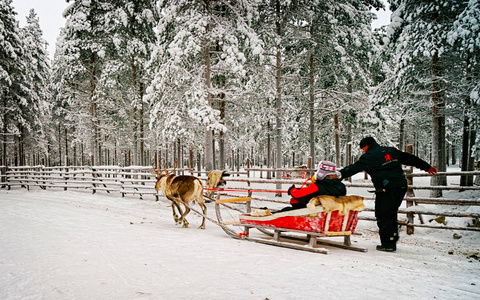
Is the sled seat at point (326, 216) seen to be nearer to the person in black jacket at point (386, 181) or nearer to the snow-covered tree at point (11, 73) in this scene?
the person in black jacket at point (386, 181)

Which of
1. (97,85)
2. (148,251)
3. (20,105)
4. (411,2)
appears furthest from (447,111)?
(20,105)

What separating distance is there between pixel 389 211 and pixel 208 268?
3.42 m

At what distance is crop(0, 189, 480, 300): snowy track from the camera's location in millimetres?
3137

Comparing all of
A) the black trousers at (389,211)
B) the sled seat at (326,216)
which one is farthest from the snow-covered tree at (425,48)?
the sled seat at (326,216)

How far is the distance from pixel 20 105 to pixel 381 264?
2700 cm

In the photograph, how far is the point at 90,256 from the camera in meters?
4.38

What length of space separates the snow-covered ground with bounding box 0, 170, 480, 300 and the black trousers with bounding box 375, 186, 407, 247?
31 cm

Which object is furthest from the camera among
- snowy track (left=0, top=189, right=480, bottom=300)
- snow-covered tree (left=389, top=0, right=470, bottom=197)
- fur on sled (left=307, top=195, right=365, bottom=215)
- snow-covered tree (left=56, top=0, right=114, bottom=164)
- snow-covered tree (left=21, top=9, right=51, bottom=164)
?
snow-covered tree (left=21, top=9, right=51, bottom=164)

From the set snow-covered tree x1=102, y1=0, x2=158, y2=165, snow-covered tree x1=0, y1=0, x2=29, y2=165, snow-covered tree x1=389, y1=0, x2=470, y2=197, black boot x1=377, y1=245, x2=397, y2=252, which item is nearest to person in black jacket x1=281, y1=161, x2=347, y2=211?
black boot x1=377, y1=245, x2=397, y2=252

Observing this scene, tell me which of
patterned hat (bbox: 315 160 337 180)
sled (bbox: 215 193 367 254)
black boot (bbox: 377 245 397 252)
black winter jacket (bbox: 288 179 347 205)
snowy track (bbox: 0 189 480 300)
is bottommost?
black boot (bbox: 377 245 397 252)

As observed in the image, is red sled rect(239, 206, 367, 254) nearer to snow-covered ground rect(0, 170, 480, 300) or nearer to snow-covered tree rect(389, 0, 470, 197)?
snow-covered ground rect(0, 170, 480, 300)

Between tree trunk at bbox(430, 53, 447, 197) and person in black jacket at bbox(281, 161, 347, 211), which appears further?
tree trunk at bbox(430, 53, 447, 197)

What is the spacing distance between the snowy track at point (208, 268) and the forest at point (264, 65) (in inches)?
265

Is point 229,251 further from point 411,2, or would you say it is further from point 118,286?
point 411,2
